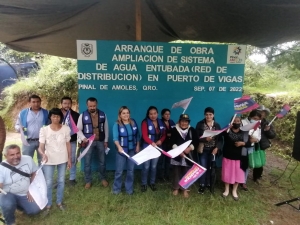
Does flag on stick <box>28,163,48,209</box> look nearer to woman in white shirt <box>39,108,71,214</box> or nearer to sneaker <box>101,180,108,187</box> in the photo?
woman in white shirt <box>39,108,71,214</box>

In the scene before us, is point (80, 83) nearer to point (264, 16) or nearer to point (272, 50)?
point (264, 16)

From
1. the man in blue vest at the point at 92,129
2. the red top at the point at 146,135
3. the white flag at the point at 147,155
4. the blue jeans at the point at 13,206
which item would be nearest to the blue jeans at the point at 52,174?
the blue jeans at the point at 13,206

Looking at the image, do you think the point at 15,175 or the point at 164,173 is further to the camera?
the point at 164,173

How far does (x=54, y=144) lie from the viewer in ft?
10.1

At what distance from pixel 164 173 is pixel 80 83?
2230 millimetres

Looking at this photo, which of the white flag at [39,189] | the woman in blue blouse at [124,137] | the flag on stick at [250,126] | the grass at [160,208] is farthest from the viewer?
the woman in blue blouse at [124,137]

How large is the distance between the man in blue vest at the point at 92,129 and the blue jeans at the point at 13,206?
3.26ft

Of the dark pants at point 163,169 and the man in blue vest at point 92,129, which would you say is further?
the dark pants at point 163,169

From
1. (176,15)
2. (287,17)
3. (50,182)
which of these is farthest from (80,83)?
(287,17)

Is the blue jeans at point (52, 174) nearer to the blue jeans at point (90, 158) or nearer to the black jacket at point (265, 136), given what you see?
the blue jeans at point (90, 158)

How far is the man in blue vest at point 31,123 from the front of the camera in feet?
11.7

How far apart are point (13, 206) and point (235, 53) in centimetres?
416

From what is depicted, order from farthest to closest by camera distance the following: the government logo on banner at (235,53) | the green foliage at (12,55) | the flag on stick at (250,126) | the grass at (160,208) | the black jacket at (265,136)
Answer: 1. the green foliage at (12,55)
2. the government logo on banner at (235,53)
3. the black jacket at (265,136)
4. the flag on stick at (250,126)
5. the grass at (160,208)

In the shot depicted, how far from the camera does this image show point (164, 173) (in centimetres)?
436
